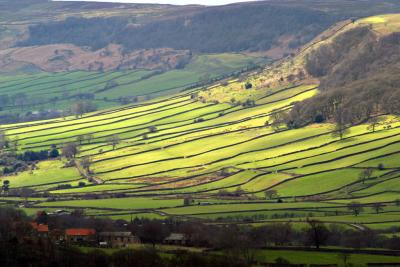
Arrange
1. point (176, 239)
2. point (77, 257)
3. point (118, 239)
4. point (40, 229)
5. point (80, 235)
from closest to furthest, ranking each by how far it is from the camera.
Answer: point (77, 257) < point (176, 239) < point (40, 229) < point (118, 239) < point (80, 235)

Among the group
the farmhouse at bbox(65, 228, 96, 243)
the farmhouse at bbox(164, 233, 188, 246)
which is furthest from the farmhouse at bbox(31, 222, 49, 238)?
the farmhouse at bbox(164, 233, 188, 246)

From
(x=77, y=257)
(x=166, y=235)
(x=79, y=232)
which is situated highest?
(x=79, y=232)

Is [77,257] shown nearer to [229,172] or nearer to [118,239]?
[118,239]

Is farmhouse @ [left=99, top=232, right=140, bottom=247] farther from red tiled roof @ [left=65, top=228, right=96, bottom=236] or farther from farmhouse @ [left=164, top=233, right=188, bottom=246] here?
→ farmhouse @ [left=164, top=233, right=188, bottom=246]

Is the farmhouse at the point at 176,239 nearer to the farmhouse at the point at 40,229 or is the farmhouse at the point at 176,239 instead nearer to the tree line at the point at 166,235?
the tree line at the point at 166,235

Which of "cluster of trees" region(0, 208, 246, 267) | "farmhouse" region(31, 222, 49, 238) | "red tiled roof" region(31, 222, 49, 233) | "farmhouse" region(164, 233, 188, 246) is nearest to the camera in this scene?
"cluster of trees" region(0, 208, 246, 267)

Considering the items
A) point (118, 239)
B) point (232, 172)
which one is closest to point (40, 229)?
point (118, 239)
